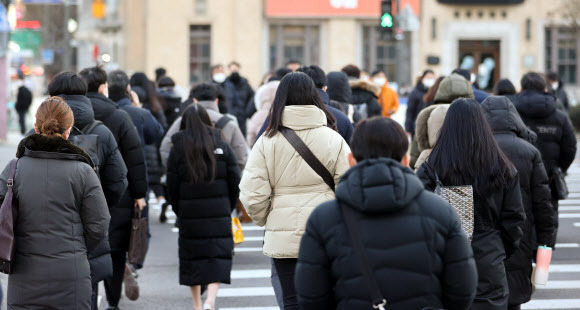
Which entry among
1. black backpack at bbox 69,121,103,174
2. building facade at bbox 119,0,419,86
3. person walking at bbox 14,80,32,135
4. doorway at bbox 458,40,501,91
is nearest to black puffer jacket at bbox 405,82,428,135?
black backpack at bbox 69,121,103,174

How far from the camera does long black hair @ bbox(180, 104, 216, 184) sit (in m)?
8.16

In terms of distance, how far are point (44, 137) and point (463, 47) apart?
29.4 meters

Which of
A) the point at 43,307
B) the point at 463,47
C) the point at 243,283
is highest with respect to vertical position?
the point at 463,47

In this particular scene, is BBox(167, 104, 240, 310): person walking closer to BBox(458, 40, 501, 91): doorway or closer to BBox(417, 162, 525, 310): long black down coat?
BBox(417, 162, 525, 310): long black down coat

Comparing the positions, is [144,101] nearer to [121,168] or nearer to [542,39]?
[121,168]

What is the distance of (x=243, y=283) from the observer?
32.5 feet

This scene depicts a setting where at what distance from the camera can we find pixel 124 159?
7.91m

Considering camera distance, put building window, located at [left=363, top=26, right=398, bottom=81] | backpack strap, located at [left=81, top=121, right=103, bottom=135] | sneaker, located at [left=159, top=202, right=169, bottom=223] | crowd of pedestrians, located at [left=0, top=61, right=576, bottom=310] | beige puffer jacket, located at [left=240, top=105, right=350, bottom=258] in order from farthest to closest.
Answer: building window, located at [left=363, top=26, right=398, bottom=81]
sneaker, located at [left=159, top=202, right=169, bottom=223]
backpack strap, located at [left=81, top=121, right=103, bottom=135]
beige puffer jacket, located at [left=240, top=105, right=350, bottom=258]
crowd of pedestrians, located at [left=0, top=61, right=576, bottom=310]

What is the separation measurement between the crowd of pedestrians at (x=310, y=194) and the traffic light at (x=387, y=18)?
327 inches

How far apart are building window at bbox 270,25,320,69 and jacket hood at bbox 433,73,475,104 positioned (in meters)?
24.7

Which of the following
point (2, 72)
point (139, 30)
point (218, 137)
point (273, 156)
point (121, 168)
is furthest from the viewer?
point (139, 30)

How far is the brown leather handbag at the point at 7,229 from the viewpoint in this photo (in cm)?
543

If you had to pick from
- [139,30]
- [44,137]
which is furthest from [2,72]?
[44,137]

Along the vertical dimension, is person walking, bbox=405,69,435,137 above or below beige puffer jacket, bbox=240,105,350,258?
above
